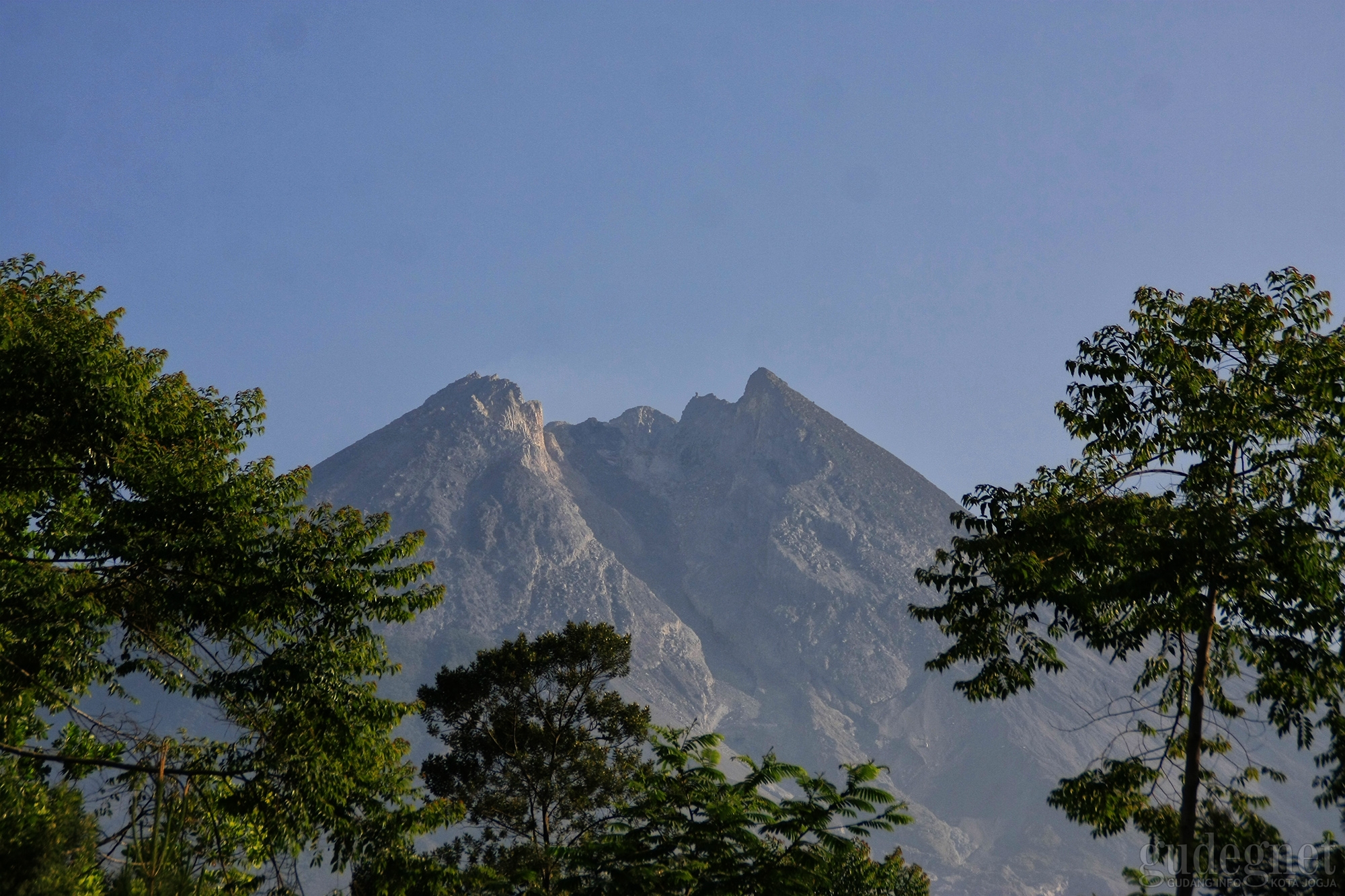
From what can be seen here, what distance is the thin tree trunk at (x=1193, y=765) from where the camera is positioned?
362 inches

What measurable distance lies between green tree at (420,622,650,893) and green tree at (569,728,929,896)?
17688 mm

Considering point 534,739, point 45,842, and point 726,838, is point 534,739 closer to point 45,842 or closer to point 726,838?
point 726,838

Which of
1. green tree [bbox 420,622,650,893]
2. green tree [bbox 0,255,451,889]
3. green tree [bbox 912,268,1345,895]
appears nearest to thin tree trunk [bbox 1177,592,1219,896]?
green tree [bbox 912,268,1345,895]

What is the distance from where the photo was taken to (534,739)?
2856 cm

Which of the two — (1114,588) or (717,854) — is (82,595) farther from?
(1114,588)

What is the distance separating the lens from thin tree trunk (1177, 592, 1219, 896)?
9195 mm

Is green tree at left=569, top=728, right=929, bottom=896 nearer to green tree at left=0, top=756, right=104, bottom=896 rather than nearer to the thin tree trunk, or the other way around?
the thin tree trunk

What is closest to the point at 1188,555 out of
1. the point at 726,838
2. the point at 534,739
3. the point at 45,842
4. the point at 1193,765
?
the point at 1193,765

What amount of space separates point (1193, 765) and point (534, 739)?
21.7m

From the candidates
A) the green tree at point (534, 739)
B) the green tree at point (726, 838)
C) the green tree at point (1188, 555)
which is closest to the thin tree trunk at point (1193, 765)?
the green tree at point (1188, 555)

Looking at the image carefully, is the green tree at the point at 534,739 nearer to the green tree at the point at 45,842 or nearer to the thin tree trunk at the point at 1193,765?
the green tree at the point at 45,842

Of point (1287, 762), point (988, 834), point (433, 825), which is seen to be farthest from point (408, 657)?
point (433, 825)

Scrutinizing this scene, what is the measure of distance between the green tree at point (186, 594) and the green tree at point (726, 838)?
4.89 metres

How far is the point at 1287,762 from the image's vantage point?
177 m
